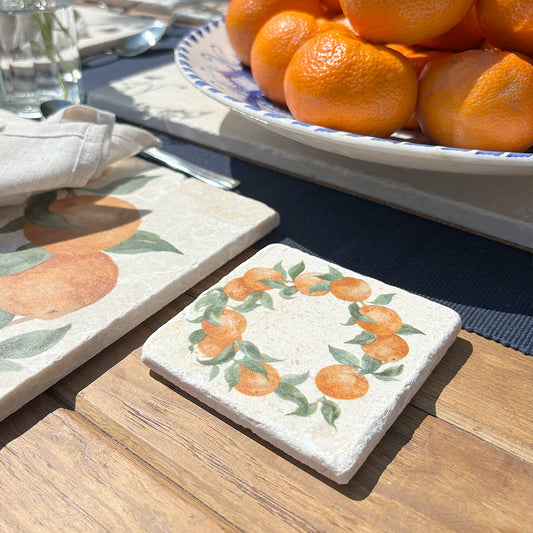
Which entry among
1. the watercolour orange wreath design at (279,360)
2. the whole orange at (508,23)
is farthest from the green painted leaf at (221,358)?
the whole orange at (508,23)

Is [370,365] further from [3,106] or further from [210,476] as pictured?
[3,106]

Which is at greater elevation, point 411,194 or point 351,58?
point 351,58

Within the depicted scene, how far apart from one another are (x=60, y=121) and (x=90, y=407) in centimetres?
31

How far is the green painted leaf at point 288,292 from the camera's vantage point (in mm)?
394

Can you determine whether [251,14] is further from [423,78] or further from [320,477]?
[320,477]

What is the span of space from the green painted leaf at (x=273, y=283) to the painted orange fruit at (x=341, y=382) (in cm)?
9

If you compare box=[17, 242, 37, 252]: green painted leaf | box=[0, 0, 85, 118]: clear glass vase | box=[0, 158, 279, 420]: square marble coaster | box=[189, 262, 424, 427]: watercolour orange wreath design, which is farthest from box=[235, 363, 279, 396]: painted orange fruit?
box=[0, 0, 85, 118]: clear glass vase

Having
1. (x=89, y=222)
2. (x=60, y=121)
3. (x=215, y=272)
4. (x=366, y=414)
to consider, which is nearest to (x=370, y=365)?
(x=366, y=414)

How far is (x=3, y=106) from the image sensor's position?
0.71m

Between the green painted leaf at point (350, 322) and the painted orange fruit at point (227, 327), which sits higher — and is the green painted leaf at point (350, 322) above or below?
below

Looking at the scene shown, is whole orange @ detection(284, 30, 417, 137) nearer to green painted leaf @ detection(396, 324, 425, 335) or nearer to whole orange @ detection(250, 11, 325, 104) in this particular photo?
whole orange @ detection(250, 11, 325, 104)

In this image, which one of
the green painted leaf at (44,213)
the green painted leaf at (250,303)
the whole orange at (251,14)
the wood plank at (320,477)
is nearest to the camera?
the wood plank at (320,477)

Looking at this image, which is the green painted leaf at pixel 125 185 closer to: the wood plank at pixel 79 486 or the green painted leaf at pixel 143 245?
the green painted leaf at pixel 143 245

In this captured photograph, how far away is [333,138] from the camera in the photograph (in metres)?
0.43
